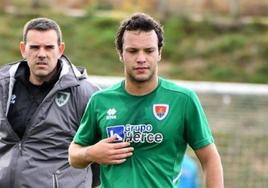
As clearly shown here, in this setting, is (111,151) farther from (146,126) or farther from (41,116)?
(41,116)

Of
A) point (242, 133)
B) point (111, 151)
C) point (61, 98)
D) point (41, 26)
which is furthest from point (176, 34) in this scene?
point (111, 151)

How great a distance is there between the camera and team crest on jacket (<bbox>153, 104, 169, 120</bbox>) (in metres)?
5.10

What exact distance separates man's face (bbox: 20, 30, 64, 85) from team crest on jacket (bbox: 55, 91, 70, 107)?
0.15 metres

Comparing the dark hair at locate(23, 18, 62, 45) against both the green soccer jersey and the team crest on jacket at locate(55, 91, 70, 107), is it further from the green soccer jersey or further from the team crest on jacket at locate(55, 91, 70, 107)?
the green soccer jersey

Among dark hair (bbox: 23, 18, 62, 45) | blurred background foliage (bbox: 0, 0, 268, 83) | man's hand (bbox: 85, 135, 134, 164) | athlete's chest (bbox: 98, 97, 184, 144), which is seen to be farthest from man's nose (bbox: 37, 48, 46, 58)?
blurred background foliage (bbox: 0, 0, 268, 83)

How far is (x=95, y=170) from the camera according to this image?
6.50 meters

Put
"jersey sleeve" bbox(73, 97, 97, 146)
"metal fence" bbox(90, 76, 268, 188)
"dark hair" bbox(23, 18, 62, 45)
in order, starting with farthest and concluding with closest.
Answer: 1. "metal fence" bbox(90, 76, 268, 188)
2. "dark hair" bbox(23, 18, 62, 45)
3. "jersey sleeve" bbox(73, 97, 97, 146)

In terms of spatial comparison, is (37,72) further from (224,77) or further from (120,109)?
(224,77)

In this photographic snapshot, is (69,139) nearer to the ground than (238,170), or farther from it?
farther from it

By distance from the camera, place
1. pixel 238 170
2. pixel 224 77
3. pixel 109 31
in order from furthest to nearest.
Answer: pixel 109 31 < pixel 224 77 < pixel 238 170

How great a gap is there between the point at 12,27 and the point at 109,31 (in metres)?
1.61

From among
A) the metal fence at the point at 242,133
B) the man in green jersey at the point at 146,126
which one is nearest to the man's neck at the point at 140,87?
the man in green jersey at the point at 146,126

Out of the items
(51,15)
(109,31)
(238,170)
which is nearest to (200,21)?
(109,31)

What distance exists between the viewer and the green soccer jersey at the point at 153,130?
5.05m
